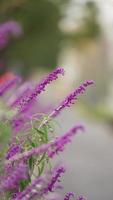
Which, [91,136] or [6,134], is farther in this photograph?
[91,136]

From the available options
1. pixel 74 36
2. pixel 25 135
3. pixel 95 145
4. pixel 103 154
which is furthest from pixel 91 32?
pixel 25 135

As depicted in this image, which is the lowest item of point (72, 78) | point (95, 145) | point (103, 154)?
point (103, 154)

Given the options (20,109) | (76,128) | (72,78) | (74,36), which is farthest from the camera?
(72,78)

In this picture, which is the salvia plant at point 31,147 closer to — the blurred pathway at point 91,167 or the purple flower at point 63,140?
the purple flower at point 63,140

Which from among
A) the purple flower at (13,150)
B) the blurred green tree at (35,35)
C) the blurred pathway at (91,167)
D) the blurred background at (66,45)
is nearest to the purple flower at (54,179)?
the purple flower at (13,150)

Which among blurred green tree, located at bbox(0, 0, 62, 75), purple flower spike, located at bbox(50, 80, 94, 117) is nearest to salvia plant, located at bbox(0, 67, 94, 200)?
purple flower spike, located at bbox(50, 80, 94, 117)

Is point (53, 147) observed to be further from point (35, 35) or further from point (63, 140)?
point (35, 35)

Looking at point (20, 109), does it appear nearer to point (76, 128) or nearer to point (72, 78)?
point (76, 128)
